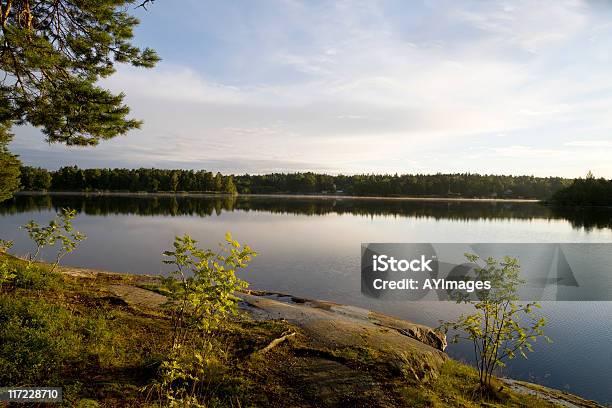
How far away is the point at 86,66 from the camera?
503 inches

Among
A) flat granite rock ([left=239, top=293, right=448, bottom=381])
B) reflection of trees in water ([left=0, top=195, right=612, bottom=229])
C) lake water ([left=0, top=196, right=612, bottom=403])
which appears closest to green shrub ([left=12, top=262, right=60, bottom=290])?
flat granite rock ([left=239, top=293, right=448, bottom=381])

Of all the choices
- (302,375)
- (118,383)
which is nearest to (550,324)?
(302,375)

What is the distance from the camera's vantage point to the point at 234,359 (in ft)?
27.8

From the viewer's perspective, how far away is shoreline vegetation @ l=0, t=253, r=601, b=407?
6902 mm

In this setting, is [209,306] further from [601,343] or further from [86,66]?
[601,343]

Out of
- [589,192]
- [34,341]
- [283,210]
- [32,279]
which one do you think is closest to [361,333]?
[34,341]

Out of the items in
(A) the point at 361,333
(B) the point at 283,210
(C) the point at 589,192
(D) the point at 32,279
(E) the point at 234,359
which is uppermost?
(C) the point at 589,192

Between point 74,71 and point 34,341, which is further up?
point 74,71

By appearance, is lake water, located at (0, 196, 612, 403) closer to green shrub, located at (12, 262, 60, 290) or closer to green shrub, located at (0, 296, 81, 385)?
green shrub, located at (12, 262, 60, 290)

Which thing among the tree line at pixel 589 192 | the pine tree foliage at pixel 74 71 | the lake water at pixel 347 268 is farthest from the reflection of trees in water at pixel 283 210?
the pine tree foliage at pixel 74 71

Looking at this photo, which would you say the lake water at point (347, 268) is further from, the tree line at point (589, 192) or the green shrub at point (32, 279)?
the tree line at point (589, 192)

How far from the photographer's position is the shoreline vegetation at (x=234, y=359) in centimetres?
690

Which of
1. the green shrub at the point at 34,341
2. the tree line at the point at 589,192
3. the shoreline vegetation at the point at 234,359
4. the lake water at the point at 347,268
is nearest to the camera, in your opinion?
the green shrub at the point at 34,341

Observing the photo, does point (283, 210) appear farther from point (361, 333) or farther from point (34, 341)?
point (34, 341)
